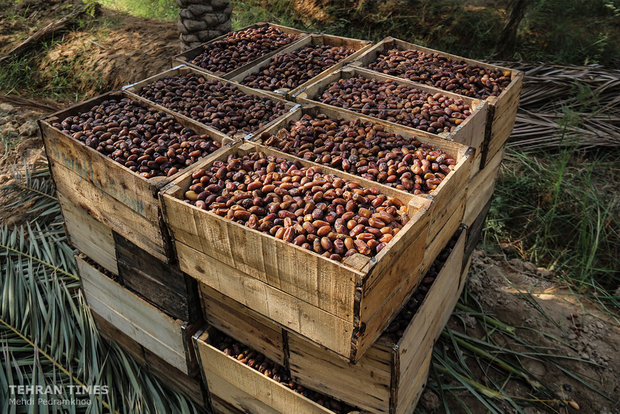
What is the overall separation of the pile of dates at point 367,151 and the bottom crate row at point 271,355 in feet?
1.60

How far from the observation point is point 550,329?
3168mm

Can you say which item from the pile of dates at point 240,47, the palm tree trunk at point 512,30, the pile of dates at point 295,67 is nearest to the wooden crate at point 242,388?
the pile of dates at point 295,67

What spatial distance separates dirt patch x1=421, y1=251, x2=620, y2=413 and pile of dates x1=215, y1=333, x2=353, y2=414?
2.61ft

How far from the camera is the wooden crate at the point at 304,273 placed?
5.30ft

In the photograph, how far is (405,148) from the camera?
2293 mm

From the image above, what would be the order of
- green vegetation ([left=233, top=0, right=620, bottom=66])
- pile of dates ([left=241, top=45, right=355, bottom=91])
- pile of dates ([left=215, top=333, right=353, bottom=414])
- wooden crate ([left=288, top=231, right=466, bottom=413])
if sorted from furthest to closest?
green vegetation ([left=233, top=0, right=620, bottom=66]) → pile of dates ([left=241, top=45, right=355, bottom=91]) → pile of dates ([left=215, top=333, right=353, bottom=414]) → wooden crate ([left=288, top=231, right=466, bottom=413])

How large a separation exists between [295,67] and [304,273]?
1917 millimetres

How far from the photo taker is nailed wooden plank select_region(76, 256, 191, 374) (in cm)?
241

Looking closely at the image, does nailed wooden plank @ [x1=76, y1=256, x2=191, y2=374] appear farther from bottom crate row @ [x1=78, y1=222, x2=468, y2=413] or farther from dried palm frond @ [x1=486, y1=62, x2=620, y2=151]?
dried palm frond @ [x1=486, y1=62, x2=620, y2=151]

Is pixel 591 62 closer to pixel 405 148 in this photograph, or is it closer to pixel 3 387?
pixel 405 148

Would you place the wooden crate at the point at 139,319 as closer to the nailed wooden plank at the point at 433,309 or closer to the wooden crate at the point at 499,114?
the nailed wooden plank at the point at 433,309

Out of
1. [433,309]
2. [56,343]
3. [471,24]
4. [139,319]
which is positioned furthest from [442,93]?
[471,24]

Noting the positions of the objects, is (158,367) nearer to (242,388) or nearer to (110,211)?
(242,388)

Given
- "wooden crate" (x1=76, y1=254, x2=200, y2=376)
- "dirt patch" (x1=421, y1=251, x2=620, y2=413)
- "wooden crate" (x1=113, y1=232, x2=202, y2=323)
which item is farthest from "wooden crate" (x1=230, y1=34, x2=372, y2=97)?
"dirt patch" (x1=421, y1=251, x2=620, y2=413)
